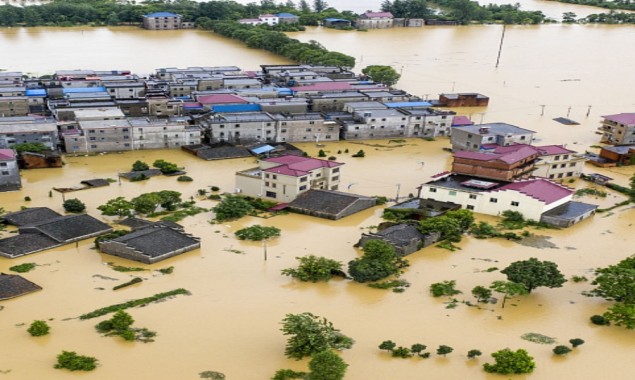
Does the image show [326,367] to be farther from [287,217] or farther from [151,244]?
[287,217]

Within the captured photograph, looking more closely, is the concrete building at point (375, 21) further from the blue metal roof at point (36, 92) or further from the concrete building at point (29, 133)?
the concrete building at point (29, 133)

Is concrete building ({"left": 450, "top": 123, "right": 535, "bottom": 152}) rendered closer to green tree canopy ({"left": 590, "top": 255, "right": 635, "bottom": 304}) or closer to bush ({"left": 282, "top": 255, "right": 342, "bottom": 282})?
green tree canopy ({"left": 590, "top": 255, "right": 635, "bottom": 304})

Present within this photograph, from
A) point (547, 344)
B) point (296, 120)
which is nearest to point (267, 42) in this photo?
point (296, 120)

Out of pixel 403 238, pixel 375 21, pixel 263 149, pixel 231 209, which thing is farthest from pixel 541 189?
pixel 375 21

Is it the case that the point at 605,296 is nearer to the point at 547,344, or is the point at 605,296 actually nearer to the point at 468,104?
the point at 547,344

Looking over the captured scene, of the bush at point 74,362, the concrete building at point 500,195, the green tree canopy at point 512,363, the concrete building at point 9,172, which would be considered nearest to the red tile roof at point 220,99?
the concrete building at point 9,172
